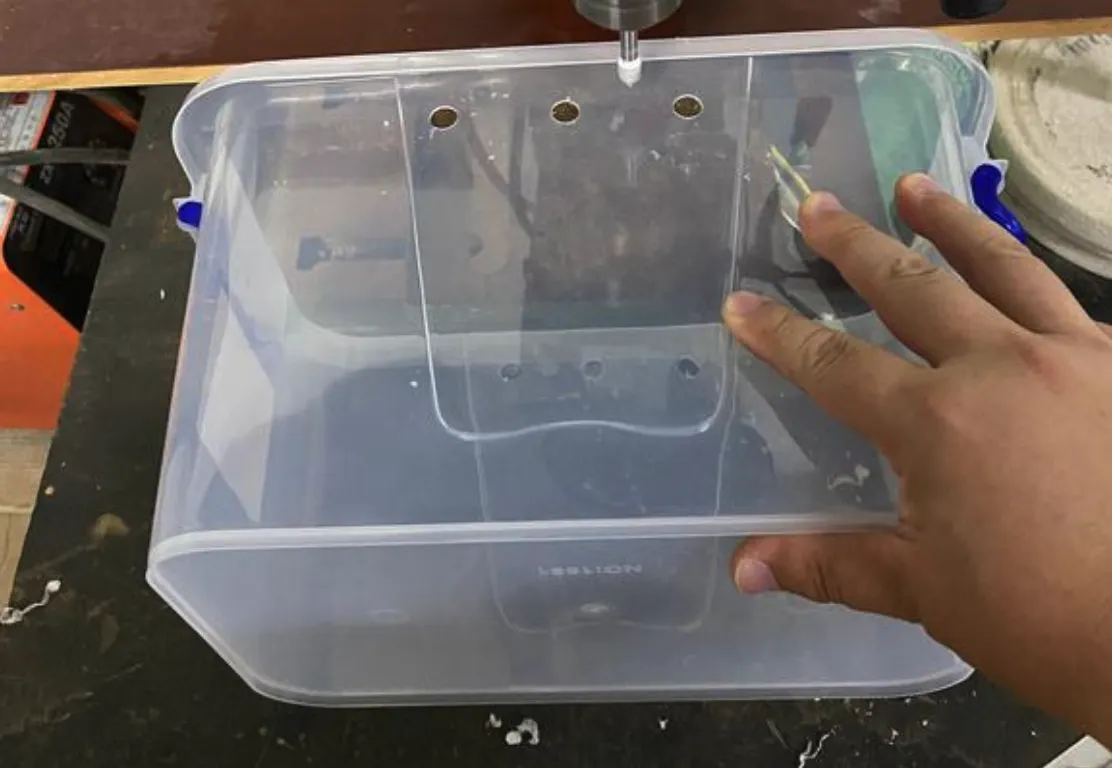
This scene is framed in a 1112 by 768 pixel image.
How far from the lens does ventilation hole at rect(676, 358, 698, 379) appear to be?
0.72 m

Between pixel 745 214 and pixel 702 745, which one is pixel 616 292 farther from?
pixel 702 745

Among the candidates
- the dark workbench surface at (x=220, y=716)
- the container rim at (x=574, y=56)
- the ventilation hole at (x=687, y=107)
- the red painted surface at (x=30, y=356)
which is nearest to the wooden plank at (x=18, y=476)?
the red painted surface at (x=30, y=356)

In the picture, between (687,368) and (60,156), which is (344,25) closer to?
(687,368)

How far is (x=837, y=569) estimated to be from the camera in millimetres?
502

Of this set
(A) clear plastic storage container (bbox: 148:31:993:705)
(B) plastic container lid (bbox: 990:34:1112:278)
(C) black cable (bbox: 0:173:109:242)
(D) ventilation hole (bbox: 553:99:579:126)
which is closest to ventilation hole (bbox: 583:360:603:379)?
(A) clear plastic storage container (bbox: 148:31:993:705)

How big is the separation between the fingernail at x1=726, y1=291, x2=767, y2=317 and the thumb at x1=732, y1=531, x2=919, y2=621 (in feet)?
0.36

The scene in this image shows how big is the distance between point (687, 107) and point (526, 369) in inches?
6.9

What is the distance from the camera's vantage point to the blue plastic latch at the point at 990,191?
2.00 ft

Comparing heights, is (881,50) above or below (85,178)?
above

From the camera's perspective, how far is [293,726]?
2.07 ft

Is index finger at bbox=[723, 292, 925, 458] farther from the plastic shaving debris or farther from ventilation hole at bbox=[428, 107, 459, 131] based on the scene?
the plastic shaving debris

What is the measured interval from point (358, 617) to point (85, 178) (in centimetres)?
58

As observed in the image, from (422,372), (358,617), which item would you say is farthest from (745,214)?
(358,617)

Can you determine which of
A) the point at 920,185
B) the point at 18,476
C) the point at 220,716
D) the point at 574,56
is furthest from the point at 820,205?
the point at 18,476
